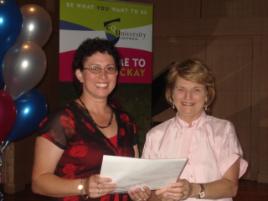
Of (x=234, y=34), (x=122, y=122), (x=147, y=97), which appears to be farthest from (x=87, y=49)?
(x=234, y=34)

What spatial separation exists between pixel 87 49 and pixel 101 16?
206 cm

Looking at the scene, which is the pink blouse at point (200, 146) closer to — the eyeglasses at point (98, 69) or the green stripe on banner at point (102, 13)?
the eyeglasses at point (98, 69)

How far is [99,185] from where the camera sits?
1.83 m

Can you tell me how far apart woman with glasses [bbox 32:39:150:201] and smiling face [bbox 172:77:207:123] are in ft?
0.97

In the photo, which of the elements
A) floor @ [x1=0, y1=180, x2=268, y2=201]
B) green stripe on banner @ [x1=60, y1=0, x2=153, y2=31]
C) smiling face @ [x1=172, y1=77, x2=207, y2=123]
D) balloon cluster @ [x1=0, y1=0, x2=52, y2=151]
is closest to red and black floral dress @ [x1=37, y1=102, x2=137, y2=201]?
smiling face @ [x1=172, y1=77, x2=207, y2=123]

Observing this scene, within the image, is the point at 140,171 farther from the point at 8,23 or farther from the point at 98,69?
the point at 8,23

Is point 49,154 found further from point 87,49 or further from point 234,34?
point 234,34

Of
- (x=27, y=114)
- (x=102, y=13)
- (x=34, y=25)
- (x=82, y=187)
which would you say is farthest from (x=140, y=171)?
(x=102, y=13)

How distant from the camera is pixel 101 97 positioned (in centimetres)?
209

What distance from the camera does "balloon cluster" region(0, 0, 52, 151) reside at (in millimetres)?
3033

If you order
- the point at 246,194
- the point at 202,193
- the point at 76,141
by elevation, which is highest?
the point at 76,141

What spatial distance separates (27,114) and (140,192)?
5.49 ft

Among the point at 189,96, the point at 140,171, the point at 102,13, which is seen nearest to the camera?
the point at 140,171

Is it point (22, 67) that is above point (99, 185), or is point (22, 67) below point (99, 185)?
above
